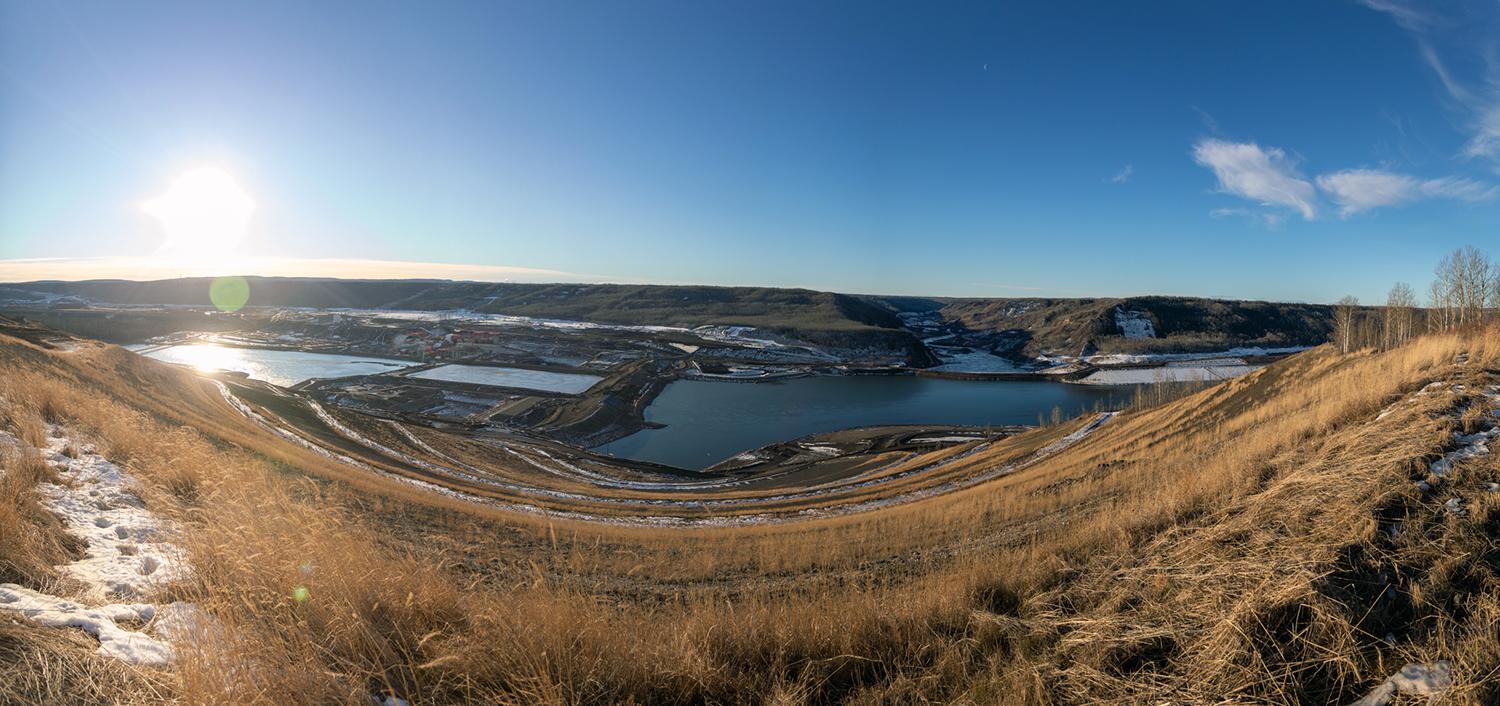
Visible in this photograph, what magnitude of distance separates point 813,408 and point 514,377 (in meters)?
39.8

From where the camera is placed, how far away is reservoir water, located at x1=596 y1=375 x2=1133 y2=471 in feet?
167

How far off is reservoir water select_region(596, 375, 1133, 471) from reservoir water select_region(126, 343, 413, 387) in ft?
149

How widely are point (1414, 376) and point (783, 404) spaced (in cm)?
6172

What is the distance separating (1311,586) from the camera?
3004 mm

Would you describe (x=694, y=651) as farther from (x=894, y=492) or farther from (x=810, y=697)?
(x=894, y=492)

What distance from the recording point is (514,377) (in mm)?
74312

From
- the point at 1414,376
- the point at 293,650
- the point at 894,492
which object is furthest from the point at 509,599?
the point at 894,492

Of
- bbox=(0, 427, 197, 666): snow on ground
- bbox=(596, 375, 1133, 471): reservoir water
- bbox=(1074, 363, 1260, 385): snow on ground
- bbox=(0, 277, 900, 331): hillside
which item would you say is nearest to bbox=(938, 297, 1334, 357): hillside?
bbox=(1074, 363, 1260, 385): snow on ground

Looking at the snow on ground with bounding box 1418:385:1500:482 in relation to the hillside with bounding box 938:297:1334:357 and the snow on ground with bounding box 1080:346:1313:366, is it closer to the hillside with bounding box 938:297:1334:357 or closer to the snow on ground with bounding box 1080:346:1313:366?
the snow on ground with bounding box 1080:346:1313:366

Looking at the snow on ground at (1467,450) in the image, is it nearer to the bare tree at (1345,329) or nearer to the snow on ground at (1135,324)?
the bare tree at (1345,329)

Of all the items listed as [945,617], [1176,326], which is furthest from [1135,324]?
[945,617]

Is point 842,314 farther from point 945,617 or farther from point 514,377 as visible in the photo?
point 945,617

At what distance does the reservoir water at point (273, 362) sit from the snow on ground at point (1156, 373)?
109704mm

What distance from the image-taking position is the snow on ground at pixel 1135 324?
124 m
